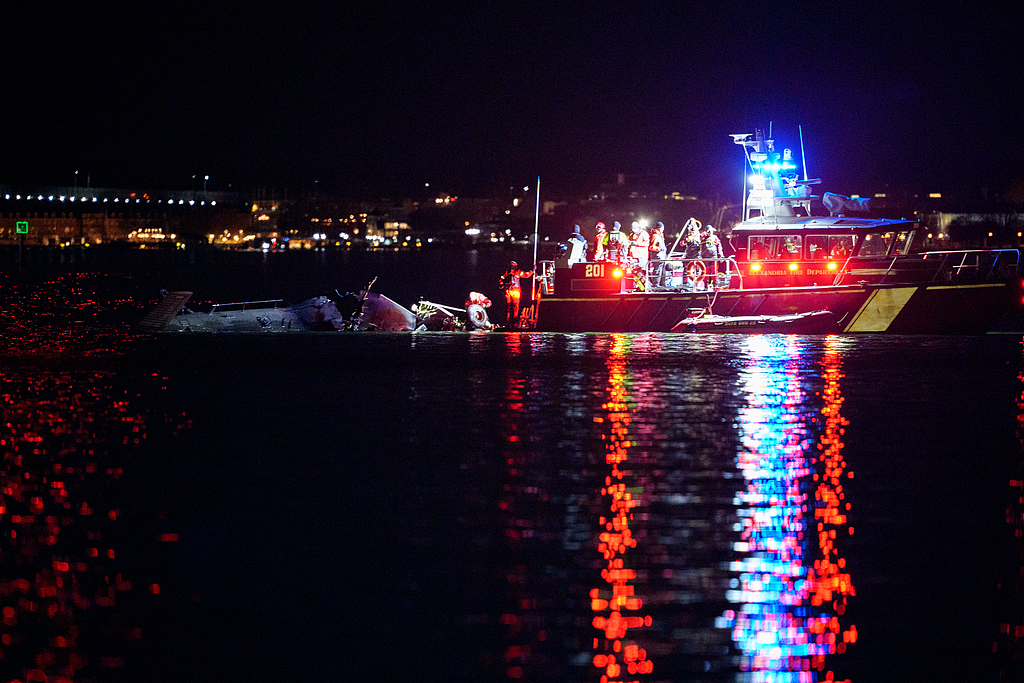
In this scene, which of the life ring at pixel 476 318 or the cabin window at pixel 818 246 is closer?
the cabin window at pixel 818 246

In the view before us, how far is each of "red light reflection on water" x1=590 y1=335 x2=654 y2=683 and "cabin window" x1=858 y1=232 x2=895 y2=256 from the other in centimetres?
1468

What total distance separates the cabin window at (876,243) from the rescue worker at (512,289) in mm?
8135

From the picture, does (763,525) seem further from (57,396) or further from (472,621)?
(57,396)

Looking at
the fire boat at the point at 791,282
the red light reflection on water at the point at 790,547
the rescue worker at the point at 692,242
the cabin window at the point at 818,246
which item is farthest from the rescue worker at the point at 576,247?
the red light reflection on water at the point at 790,547

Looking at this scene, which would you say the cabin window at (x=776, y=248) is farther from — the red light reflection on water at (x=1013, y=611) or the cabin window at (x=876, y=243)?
the red light reflection on water at (x=1013, y=611)

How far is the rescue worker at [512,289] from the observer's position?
28250mm

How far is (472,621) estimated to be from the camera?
6.55 metres

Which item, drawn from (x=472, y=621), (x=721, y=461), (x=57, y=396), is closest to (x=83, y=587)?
(x=472, y=621)

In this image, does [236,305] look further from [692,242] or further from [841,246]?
[841,246]

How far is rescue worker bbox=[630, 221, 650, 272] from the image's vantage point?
2711 centimetres

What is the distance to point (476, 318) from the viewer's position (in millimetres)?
29359

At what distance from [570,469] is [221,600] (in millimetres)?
4528

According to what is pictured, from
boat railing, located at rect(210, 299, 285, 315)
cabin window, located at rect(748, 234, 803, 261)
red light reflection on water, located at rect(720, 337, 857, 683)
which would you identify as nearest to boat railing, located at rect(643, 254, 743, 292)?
cabin window, located at rect(748, 234, 803, 261)

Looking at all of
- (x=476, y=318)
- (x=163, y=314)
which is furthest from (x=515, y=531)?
(x=163, y=314)
